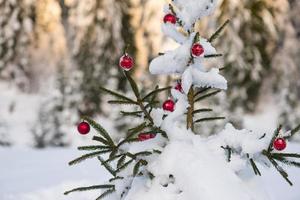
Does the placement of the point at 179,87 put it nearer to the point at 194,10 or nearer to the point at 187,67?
the point at 187,67

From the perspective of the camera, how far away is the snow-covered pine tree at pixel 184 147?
7.21 ft

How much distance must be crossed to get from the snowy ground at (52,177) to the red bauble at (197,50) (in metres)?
2.08

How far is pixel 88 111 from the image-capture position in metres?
12.6

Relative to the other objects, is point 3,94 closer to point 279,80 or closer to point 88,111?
point 88,111

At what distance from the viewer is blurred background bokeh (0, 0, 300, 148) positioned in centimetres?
1266

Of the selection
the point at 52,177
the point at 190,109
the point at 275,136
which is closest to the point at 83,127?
the point at 190,109

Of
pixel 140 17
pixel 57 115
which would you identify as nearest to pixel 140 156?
pixel 57 115

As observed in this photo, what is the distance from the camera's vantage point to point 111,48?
44.3 ft

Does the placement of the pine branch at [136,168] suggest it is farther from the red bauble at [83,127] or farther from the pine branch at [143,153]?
the red bauble at [83,127]

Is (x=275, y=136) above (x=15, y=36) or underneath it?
underneath

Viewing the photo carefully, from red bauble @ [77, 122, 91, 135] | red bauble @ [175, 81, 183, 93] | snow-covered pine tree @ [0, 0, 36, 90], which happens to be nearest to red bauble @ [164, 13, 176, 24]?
red bauble @ [175, 81, 183, 93]

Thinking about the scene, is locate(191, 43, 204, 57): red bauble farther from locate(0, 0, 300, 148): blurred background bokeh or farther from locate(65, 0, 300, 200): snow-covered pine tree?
locate(0, 0, 300, 148): blurred background bokeh

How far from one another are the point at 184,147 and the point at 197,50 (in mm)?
441

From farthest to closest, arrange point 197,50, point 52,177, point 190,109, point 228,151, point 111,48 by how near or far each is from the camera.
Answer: point 111,48, point 52,177, point 190,109, point 228,151, point 197,50
